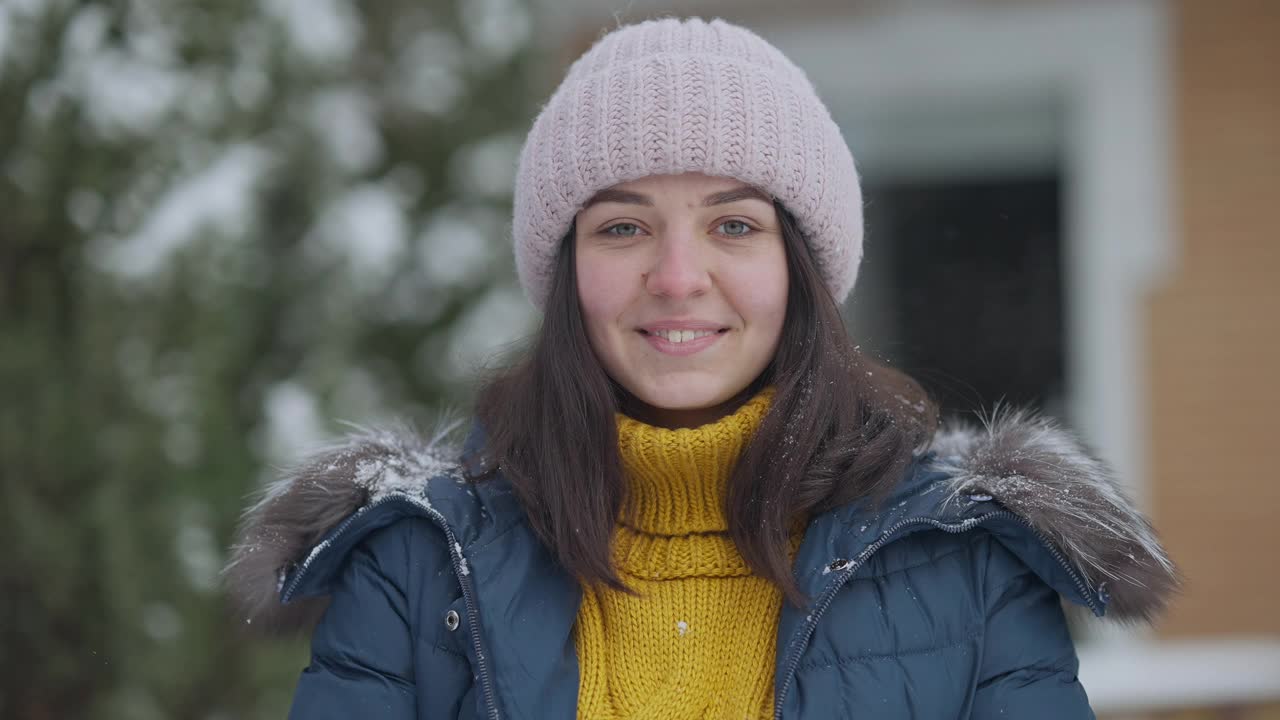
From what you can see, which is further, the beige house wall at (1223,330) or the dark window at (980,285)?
the dark window at (980,285)

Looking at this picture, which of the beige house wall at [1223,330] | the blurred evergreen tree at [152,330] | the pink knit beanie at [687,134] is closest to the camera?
the pink knit beanie at [687,134]

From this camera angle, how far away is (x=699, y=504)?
190cm

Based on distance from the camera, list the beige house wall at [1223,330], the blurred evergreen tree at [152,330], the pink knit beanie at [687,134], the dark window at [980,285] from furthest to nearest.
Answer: the dark window at [980,285] → the beige house wall at [1223,330] → the blurred evergreen tree at [152,330] → the pink knit beanie at [687,134]

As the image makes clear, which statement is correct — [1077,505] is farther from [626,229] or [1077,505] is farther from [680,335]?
[626,229]

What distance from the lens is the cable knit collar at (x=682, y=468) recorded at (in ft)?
6.05

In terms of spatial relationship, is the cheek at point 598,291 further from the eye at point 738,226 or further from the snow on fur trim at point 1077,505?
the snow on fur trim at point 1077,505

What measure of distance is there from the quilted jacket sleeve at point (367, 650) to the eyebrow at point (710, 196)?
594mm

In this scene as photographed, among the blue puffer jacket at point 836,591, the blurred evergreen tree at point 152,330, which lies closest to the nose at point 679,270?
the blue puffer jacket at point 836,591

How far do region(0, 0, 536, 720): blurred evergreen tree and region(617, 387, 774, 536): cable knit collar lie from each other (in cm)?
78

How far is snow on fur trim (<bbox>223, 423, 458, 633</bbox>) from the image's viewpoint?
1.92 metres

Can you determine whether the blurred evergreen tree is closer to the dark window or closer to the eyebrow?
the eyebrow

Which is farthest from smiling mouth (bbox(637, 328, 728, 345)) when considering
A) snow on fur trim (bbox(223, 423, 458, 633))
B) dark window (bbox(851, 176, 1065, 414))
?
dark window (bbox(851, 176, 1065, 414))

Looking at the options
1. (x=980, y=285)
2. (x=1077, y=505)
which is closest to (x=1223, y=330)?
(x=980, y=285)

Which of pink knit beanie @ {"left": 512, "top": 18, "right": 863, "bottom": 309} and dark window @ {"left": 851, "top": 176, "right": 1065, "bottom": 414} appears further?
dark window @ {"left": 851, "top": 176, "right": 1065, "bottom": 414}
